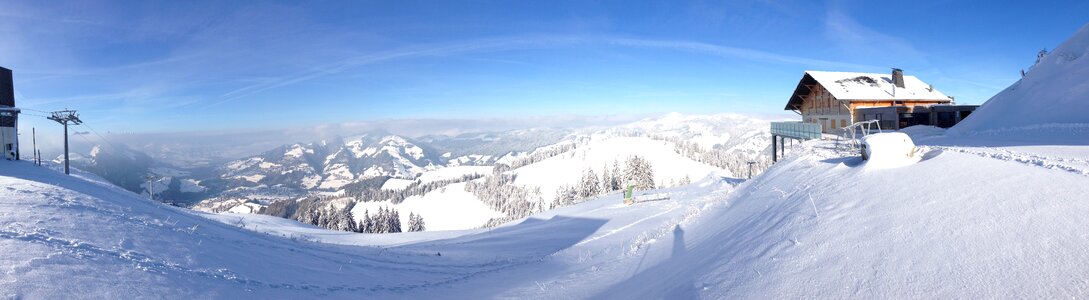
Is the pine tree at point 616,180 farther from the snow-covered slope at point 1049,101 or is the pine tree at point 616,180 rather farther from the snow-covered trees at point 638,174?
the snow-covered slope at point 1049,101

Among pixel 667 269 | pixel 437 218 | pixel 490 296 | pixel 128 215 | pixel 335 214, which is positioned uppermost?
pixel 128 215

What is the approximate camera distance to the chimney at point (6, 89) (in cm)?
2617

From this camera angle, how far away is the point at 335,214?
78125 mm

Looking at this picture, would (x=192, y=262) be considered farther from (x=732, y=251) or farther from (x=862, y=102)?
(x=862, y=102)

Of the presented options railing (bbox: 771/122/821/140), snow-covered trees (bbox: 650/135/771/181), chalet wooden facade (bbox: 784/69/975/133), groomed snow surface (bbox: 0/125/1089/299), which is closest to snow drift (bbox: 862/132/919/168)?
Result: groomed snow surface (bbox: 0/125/1089/299)

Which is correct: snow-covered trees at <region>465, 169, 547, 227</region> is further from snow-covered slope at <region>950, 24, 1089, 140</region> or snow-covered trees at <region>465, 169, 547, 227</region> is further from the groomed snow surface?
the groomed snow surface

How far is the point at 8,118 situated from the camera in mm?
25547

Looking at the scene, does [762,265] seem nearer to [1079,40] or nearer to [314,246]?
[314,246]

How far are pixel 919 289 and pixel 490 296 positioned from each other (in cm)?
704

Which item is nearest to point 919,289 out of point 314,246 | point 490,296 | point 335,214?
point 490,296

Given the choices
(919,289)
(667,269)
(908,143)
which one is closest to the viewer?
(919,289)

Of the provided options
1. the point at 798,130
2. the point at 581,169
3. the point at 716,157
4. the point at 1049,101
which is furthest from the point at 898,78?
the point at 581,169

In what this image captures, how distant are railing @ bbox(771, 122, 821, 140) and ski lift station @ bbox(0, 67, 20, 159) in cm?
4784

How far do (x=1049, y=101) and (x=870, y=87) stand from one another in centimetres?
2012
